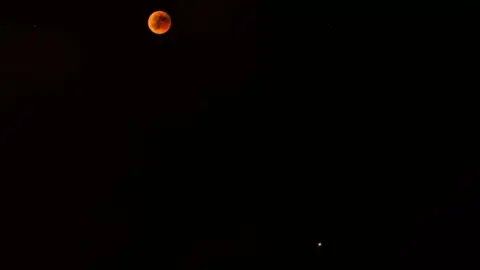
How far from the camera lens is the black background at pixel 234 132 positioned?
6.19ft

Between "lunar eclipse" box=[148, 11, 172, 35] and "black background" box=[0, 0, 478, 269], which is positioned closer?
"black background" box=[0, 0, 478, 269]

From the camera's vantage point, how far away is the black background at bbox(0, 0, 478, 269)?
6.19ft

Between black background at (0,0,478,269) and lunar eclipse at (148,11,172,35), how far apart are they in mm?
27

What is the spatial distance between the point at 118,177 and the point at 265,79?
0.78 metres

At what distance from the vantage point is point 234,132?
199 cm

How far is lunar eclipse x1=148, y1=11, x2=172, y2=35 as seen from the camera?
1997 millimetres

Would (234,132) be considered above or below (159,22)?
below

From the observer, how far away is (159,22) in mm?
1997

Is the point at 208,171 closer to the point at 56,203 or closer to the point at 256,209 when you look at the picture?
the point at 256,209

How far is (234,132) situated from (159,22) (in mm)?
597

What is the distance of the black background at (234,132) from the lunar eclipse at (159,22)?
0.03 meters

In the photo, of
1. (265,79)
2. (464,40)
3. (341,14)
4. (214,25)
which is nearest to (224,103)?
(265,79)

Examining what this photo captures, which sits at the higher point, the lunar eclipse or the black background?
the lunar eclipse

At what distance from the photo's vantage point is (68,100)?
6.46ft
